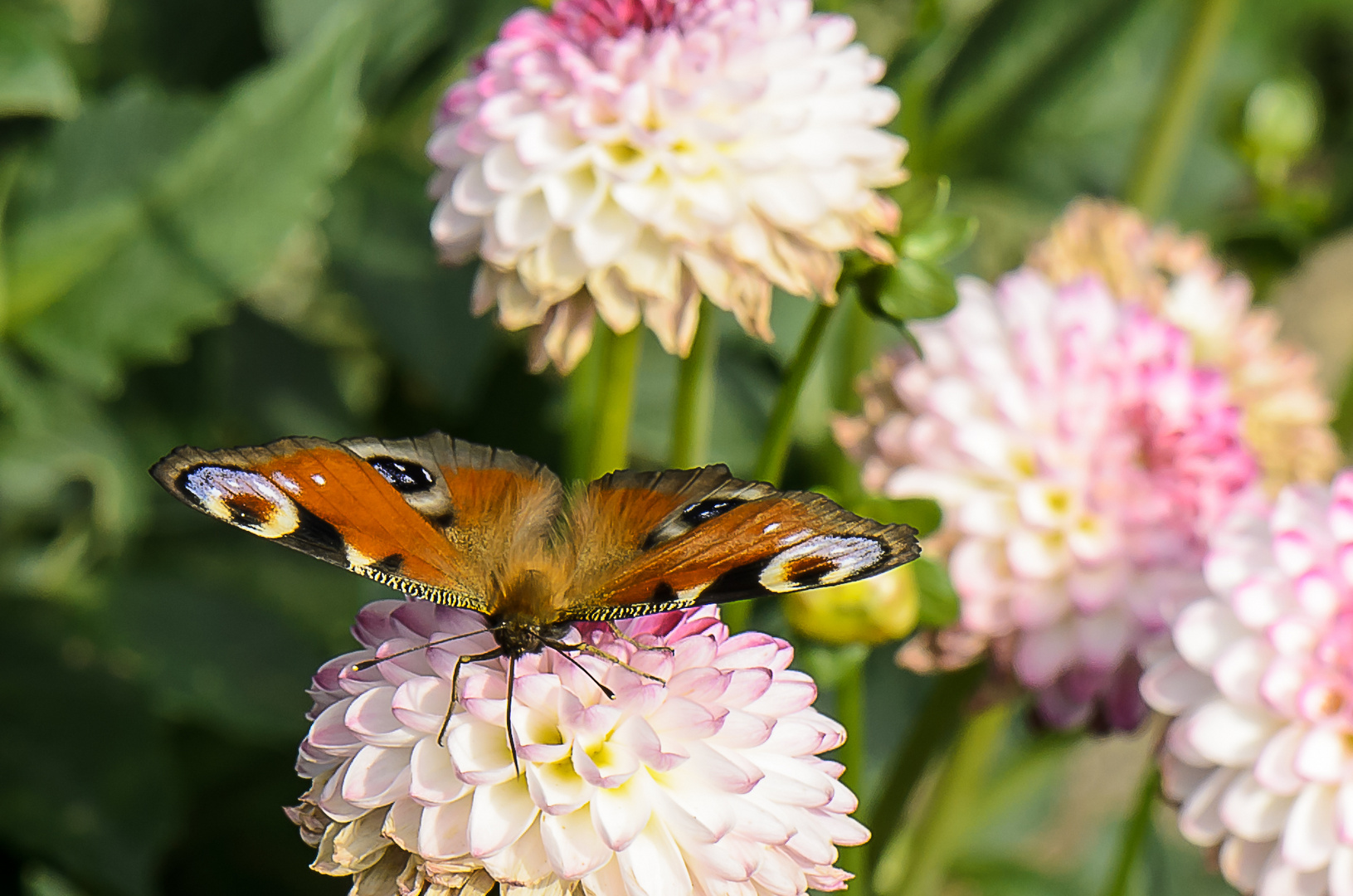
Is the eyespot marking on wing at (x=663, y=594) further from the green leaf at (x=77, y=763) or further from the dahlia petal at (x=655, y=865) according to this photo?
the green leaf at (x=77, y=763)

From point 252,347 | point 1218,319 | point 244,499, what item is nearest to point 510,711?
point 244,499

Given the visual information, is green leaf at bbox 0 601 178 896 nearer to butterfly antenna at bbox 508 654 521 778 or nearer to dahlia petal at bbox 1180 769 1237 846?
butterfly antenna at bbox 508 654 521 778

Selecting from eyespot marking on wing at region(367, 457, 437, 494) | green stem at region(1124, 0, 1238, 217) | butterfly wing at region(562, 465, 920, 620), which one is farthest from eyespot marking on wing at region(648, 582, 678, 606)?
green stem at region(1124, 0, 1238, 217)

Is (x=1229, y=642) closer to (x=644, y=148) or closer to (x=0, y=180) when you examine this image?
(x=644, y=148)

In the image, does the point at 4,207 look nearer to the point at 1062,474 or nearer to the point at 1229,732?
the point at 1062,474

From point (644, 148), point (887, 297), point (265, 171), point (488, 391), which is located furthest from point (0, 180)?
point (887, 297)

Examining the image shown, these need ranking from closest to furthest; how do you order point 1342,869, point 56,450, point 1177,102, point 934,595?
point 1342,869, point 934,595, point 56,450, point 1177,102

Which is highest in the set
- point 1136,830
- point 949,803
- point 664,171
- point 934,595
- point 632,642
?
point 664,171
